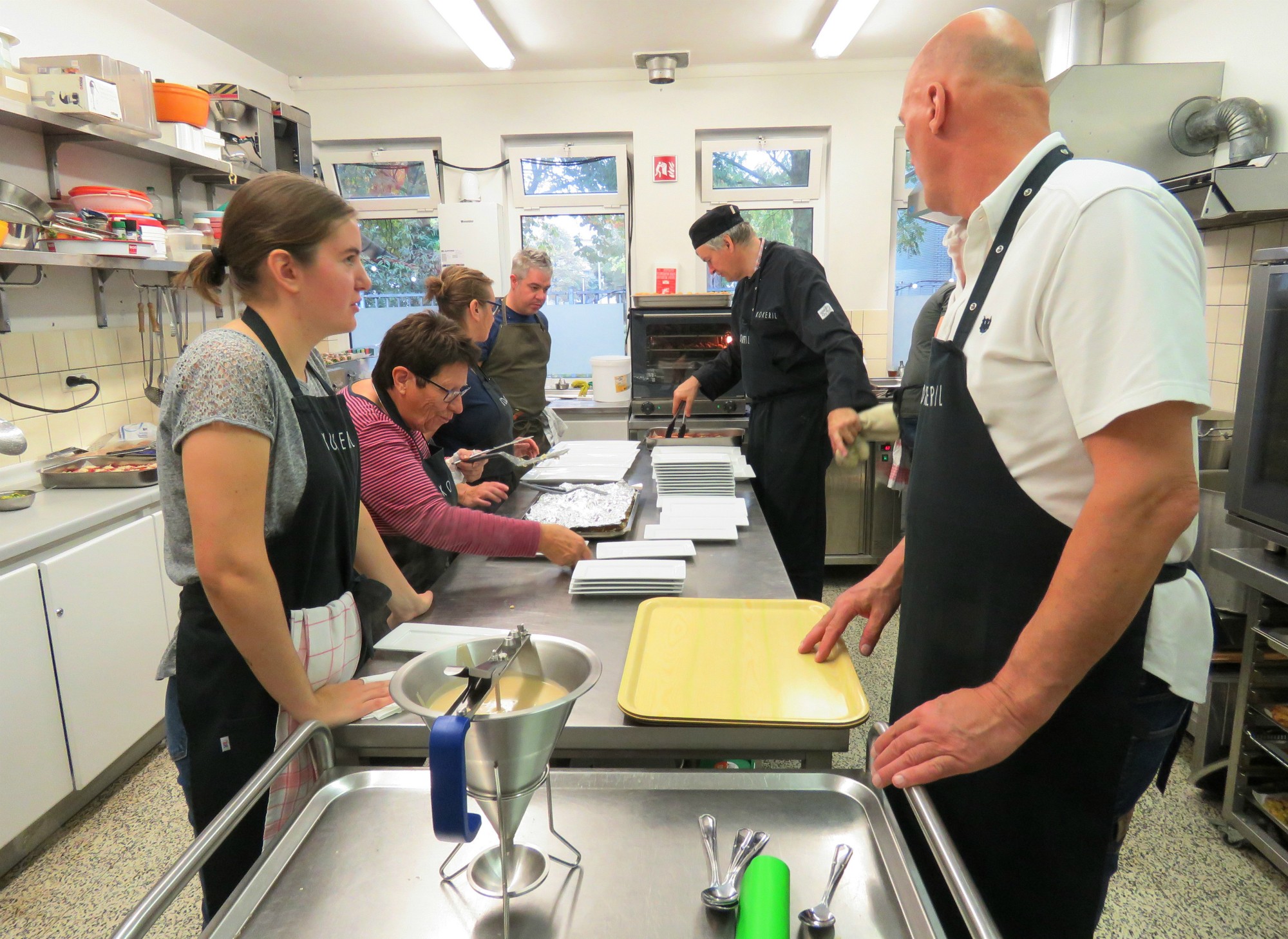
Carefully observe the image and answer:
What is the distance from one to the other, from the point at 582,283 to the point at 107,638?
3747 millimetres

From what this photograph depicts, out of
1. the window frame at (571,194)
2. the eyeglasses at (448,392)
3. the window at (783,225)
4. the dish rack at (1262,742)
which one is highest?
the window frame at (571,194)

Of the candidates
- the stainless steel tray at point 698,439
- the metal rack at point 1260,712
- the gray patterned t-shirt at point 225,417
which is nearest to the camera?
the gray patterned t-shirt at point 225,417

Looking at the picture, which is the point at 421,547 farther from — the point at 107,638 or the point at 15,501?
the point at 15,501

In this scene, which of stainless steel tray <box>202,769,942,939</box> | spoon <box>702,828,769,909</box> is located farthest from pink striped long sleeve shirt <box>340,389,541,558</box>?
spoon <box>702,828,769,909</box>

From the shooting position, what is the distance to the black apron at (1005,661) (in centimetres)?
105

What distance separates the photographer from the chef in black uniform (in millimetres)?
3236

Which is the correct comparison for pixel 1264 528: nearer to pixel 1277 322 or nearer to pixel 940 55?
pixel 1277 322

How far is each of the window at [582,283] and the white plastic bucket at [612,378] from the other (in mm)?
844

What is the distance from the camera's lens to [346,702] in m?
1.25

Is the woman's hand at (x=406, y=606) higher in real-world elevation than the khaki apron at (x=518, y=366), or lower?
lower

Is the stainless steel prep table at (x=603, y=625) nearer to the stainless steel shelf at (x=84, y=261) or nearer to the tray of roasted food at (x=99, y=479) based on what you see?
the tray of roasted food at (x=99, y=479)

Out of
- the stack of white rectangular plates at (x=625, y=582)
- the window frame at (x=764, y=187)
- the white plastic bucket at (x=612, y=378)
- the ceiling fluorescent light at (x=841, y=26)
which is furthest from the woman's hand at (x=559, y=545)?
the window frame at (x=764, y=187)

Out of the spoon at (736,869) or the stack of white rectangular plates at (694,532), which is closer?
the spoon at (736,869)

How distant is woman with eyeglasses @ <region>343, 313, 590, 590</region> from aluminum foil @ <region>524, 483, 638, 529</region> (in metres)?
0.22
